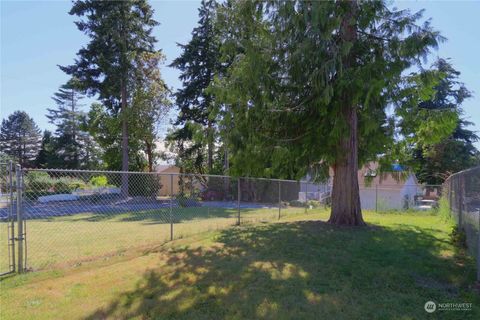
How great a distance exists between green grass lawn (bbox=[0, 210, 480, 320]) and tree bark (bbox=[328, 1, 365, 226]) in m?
2.59

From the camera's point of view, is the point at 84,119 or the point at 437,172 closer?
the point at 437,172

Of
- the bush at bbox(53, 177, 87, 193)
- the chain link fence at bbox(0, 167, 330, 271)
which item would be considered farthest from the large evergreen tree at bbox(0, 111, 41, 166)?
the bush at bbox(53, 177, 87, 193)

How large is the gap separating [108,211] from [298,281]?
1279cm

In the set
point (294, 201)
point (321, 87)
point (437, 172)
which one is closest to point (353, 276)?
point (321, 87)

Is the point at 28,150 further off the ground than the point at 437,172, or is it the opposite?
the point at 28,150

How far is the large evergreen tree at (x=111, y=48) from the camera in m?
27.9

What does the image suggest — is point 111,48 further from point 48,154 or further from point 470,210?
point 48,154

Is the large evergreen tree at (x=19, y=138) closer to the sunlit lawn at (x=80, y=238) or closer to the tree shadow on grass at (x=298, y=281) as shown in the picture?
the sunlit lawn at (x=80, y=238)

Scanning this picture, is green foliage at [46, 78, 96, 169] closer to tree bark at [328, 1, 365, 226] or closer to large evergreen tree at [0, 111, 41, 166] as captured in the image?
large evergreen tree at [0, 111, 41, 166]

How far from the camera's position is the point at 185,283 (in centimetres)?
550

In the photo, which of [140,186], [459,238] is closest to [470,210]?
[459,238]

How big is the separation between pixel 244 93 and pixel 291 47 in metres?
1.73

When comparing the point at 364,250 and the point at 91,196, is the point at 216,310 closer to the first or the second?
the point at 364,250

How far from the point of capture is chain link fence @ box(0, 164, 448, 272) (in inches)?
→ 276
